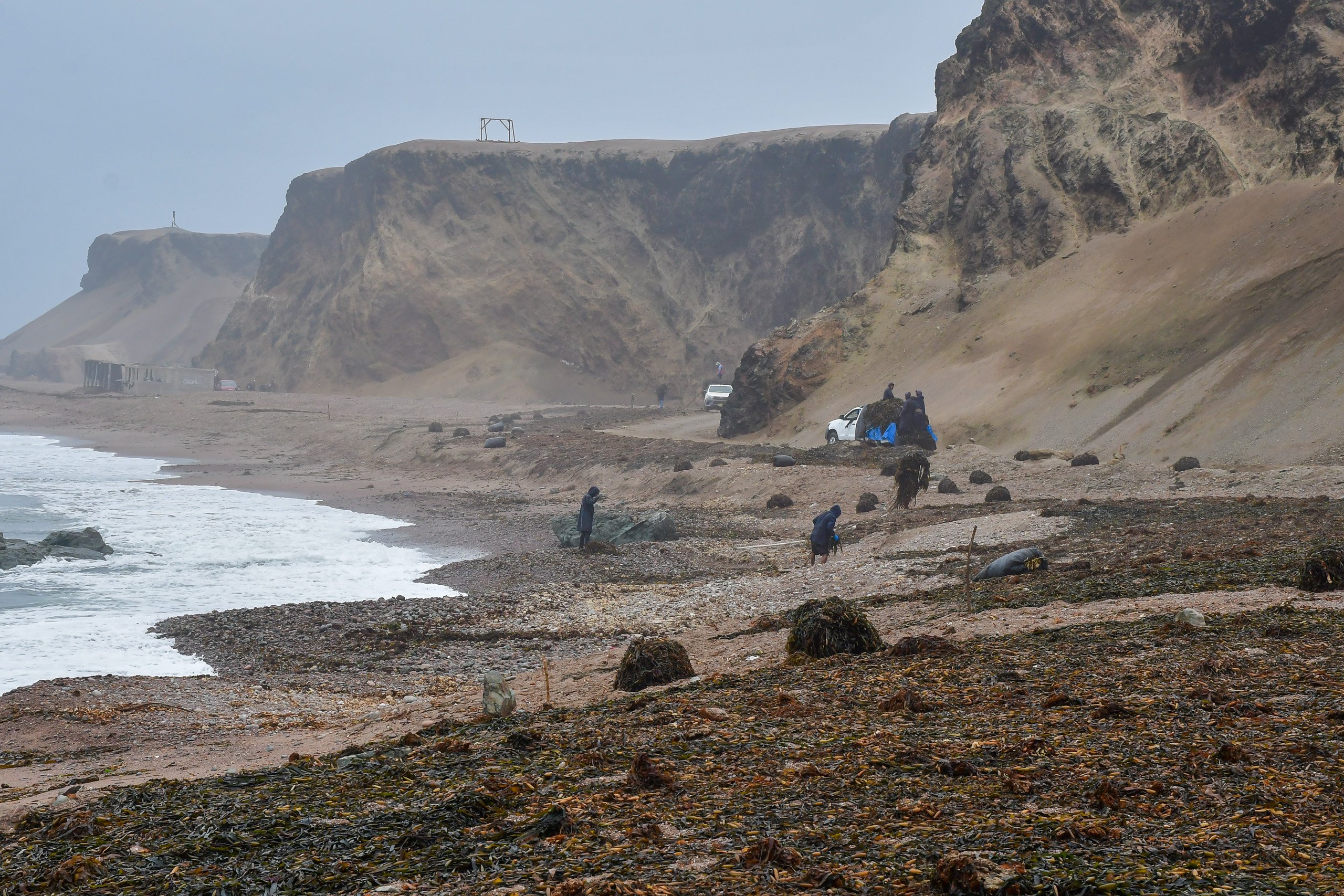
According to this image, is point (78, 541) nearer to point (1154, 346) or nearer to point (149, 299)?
point (1154, 346)

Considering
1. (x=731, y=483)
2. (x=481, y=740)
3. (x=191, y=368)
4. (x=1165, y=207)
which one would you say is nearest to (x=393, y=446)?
(x=731, y=483)

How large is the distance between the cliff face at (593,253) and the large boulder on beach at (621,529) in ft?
204

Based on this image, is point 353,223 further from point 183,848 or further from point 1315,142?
point 183,848

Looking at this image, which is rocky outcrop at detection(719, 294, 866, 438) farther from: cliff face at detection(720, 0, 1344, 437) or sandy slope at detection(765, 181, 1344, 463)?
sandy slope at detection(765, 181, 1344, 463)

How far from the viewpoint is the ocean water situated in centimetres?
1582

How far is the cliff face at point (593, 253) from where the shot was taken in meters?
87.8

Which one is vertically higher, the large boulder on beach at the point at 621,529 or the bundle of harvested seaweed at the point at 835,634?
the bundle of harvested seaweed at the point at 835,634

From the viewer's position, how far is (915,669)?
8625mm

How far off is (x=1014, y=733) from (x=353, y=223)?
332 feet

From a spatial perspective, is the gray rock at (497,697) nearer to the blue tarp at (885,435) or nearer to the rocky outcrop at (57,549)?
the rocky outcrop at (57,549)

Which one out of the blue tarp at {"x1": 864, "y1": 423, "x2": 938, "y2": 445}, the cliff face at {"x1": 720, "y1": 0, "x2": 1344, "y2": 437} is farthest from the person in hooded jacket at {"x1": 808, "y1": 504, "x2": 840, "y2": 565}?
the cliff face at {"x1": 720, "y1": 0, "x2": 1344, "y2": 437}

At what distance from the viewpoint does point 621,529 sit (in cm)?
2425

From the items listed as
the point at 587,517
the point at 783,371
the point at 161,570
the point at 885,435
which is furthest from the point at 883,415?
the point at 161,570

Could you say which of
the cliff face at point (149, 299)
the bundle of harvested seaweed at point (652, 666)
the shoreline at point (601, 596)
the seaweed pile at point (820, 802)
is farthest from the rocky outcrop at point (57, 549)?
the cliff face at point (149, 299)
